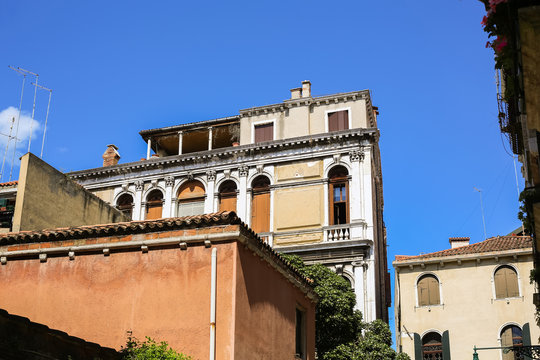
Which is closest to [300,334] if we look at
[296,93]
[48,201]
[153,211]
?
[48,201]

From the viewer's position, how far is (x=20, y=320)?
11.6 metres

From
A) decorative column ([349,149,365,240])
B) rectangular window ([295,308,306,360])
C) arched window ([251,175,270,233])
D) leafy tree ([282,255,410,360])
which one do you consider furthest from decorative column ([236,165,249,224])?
rectangular window ([295,308,306,360])

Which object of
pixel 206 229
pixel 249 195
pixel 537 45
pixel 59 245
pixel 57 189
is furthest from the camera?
pixel 249 195

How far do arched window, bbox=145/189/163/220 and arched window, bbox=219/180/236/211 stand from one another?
318cm

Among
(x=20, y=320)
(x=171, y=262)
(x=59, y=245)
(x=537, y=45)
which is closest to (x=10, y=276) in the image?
(x=59, y=245)

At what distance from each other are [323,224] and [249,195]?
13.3ft

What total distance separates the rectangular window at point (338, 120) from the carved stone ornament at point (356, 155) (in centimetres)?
180

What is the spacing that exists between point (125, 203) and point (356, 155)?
39.4 ft

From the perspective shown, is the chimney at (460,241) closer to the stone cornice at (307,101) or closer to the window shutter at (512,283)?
the window shutter at (512,283)

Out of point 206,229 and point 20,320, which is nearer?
point 20,320

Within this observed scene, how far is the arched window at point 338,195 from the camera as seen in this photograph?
3238 cm

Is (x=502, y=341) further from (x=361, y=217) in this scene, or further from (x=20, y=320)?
(x=20, y=320)

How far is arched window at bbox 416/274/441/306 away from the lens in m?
32.1

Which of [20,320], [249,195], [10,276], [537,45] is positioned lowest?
[20,320]
